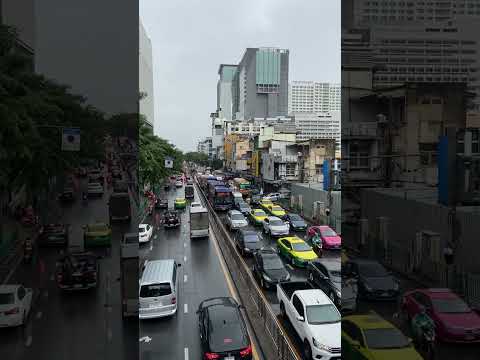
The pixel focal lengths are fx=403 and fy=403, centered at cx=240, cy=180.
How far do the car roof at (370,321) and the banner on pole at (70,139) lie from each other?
19.3ft

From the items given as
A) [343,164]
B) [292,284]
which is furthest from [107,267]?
[343,164]

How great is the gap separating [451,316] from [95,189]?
23.2 feet

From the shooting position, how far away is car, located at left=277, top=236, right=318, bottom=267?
1304 cm

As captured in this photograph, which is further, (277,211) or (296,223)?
(277,211)

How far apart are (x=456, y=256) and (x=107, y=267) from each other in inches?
261

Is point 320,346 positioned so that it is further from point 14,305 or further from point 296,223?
point 296,223

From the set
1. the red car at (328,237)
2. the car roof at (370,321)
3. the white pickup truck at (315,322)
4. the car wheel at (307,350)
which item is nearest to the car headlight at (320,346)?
the white pickup truck at (315,322)

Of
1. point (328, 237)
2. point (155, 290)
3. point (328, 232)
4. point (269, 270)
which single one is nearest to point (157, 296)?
point (155, 290)

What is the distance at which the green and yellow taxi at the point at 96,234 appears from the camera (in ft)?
27.1

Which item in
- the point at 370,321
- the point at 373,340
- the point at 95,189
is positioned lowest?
the point at 373,340

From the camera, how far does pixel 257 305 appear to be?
9.09 meters

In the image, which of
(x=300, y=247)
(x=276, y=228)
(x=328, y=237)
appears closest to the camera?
(x=300, y=247)

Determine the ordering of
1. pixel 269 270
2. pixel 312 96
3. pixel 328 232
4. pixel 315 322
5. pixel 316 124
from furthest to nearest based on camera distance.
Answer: pixel 312 96 < pixel 316 124 < pixel 328 232 < pixel 269 270 < pixel 315 322

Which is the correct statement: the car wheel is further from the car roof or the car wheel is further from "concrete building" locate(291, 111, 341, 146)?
"concrete building" locate(291, 111, 341, 146)
